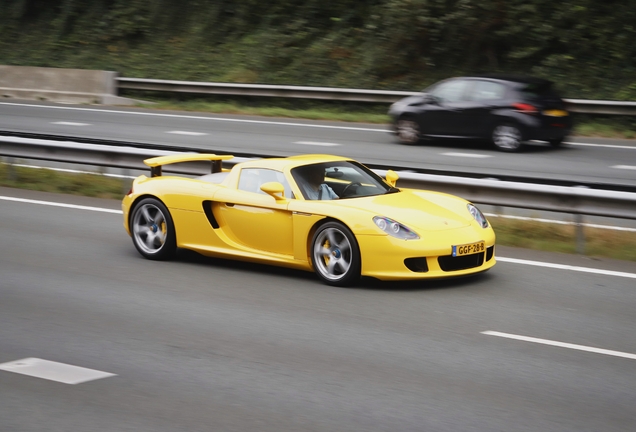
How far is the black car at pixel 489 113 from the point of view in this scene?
1775 cm

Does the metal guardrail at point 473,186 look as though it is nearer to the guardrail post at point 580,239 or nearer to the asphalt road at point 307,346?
the guardrail post at point 580,239

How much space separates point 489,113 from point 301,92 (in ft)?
25.0

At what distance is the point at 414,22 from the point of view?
25.7 m

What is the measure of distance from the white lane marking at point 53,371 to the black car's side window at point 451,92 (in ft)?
45.5

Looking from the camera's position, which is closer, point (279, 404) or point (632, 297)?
point (279, 404)

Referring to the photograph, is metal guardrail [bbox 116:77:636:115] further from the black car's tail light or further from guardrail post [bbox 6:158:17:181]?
guardrail post [bbox 6:158:17:181]

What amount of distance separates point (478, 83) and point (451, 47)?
7.44m

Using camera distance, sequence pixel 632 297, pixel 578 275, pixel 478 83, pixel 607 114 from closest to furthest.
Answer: pixel 632 297 < pixel 578 275 < pixel 478 83 < pixel 607 114

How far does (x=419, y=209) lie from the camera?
332 inches

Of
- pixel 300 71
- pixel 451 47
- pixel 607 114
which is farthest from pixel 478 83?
pixel 300 71

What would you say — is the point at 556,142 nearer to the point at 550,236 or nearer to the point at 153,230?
the point at 550,236

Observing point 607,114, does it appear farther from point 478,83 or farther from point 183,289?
point 183,289

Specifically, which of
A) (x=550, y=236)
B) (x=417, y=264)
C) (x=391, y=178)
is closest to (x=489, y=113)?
(x=550, y=236)

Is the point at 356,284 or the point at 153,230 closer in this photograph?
the point at 356,284
